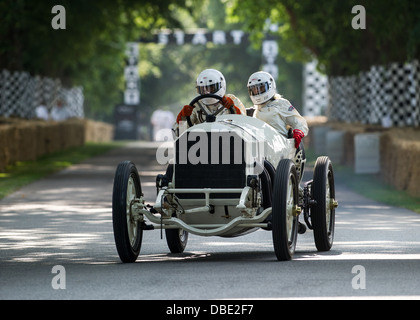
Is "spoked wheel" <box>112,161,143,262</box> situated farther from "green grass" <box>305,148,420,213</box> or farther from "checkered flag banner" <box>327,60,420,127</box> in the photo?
"checkered flag banner" <box>327,60,420,127</box>

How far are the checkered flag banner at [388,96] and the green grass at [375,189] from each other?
3423mm

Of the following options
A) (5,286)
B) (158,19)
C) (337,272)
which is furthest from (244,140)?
(158,19)

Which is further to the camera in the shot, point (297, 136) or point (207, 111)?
point (297, 136)

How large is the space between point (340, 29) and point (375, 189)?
40.9 ft

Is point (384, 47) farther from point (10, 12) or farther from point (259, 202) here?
point (259, 202)

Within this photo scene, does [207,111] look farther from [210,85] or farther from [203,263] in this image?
[203,263]

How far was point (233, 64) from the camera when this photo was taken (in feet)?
268

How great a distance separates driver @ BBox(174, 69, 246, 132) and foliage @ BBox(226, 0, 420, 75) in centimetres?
1210

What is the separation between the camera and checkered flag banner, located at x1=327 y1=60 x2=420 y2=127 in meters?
32.2

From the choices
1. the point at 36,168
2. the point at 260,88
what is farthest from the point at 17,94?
the point at 260,88

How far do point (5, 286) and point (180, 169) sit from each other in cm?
252

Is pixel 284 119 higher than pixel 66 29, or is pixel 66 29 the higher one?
pixel 66 29

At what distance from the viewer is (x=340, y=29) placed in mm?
34281
